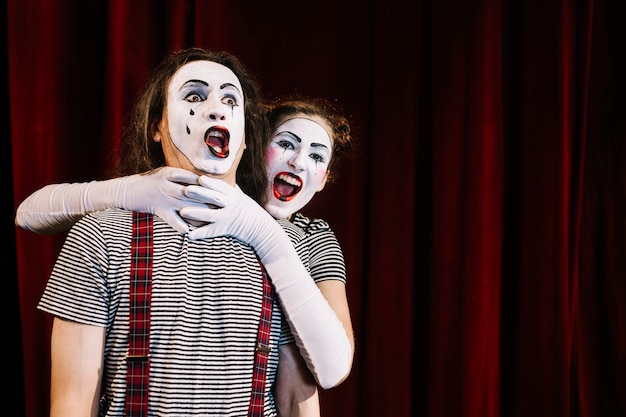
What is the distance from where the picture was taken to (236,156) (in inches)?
45.9

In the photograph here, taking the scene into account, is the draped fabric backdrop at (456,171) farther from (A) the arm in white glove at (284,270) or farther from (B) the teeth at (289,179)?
(A) the arm in white glove at (284,270)

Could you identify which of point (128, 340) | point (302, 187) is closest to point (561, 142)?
point (302, 187)

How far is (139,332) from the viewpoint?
994 millimetres

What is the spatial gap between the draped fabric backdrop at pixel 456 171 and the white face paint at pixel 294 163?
467 millimetres

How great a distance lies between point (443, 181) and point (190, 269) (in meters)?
1.00

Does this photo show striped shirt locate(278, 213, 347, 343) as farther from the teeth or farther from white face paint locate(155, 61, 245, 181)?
white face paint locate(155, 61, 245, 181)

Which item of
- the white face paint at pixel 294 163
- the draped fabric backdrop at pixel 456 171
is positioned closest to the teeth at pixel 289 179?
the white face paint at pixel 294 163

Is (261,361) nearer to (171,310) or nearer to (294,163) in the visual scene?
(171,310)

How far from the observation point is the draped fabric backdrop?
5.91ft

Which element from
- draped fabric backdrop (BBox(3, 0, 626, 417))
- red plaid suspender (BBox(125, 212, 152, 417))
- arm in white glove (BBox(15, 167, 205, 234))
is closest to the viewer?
red plaid suspender (BBox(125, 212, 152, 417))

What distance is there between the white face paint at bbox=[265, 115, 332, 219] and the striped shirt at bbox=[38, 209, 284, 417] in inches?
13.7

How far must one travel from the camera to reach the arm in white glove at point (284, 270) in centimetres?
111

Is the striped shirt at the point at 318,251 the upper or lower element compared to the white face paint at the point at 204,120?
lower

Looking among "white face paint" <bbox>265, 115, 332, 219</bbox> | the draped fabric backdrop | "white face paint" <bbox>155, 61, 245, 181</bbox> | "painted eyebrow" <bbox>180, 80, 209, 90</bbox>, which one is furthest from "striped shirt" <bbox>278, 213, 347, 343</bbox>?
the draped fabric backdrop
